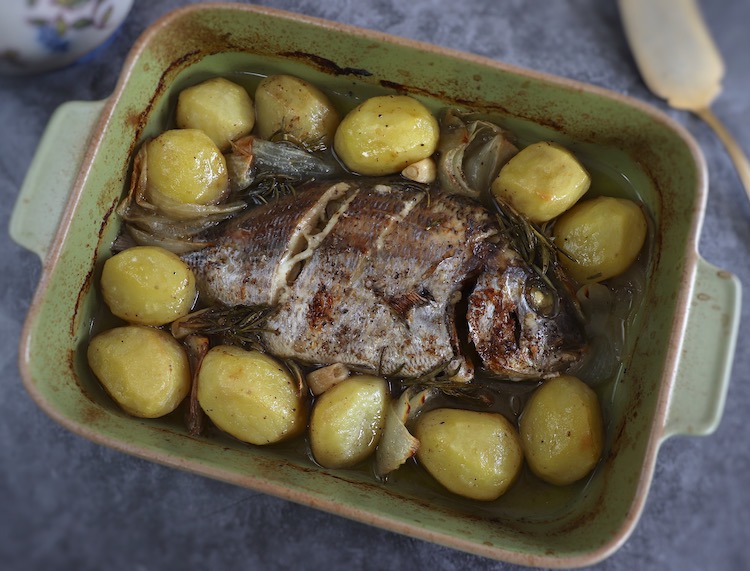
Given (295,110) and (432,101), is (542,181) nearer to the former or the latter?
(432,101)

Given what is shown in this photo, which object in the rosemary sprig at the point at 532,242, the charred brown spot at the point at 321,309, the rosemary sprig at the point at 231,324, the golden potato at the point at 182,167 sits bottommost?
the rosemary sprig at the point at 231,324

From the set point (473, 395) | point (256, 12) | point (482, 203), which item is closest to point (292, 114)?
point (256, 12)

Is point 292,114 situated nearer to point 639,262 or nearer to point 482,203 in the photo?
point 482,203

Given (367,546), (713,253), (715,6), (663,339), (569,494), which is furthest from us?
(715,6)

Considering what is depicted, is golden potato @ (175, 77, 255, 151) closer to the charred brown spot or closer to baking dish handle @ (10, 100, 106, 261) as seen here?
baking dish handle @ (10, 100, 106, 261)

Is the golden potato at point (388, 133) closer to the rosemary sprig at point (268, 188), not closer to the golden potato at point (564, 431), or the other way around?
the rosemary sprig at point (268, 188)

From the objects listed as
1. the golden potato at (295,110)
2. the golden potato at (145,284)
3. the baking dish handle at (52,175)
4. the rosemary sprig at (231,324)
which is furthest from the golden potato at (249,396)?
the golden potato at (295,110)
